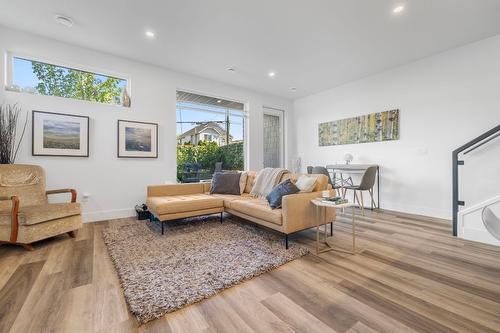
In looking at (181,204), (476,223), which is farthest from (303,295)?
(476,223)

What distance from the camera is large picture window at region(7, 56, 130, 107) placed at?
319 centimetres

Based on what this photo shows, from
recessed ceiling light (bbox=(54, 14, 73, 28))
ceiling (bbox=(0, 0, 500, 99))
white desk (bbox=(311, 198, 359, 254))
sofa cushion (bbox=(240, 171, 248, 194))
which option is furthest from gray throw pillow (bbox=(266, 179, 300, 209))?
recessed ceiling light (bbox=(54, 14, 73, 28))

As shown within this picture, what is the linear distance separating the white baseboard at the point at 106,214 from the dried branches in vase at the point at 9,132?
1248mm

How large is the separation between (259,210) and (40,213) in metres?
2.56

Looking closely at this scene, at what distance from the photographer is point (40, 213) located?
2.46m

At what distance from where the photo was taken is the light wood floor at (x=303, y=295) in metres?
1.30

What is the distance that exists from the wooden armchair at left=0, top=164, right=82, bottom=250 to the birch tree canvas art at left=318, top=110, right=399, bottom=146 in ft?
17.3

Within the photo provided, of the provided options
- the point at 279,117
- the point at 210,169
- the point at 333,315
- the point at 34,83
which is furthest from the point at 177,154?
the point at 333,315

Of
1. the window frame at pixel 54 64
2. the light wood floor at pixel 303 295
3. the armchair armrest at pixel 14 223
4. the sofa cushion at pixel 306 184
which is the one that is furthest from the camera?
the window frame at pixel 54 64

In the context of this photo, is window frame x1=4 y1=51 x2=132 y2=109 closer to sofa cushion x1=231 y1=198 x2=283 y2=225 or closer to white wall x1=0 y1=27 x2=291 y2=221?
white wall x1=0 y1=27 x2=291 y2=221

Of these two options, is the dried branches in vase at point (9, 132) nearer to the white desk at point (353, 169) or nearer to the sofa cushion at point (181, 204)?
the sofa cushion at point (181, 204)

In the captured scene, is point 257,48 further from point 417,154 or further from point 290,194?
point 417,154

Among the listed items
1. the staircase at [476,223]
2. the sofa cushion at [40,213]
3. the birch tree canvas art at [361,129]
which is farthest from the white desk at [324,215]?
the sofa cushion at [40,213]

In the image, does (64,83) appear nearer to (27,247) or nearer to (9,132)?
(9,132)
